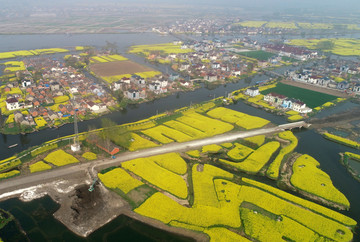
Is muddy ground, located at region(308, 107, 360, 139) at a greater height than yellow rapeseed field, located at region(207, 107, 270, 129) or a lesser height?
lesser

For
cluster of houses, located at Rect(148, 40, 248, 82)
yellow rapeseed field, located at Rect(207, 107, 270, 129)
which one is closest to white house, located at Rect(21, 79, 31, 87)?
cluster of houses, located at Rect(148, 40, 248, 82)

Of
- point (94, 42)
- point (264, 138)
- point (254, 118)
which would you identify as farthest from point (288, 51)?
point (94, 42)

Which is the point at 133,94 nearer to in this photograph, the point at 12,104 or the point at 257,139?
the point at 12,104

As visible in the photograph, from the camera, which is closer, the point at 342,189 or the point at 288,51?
the point at 342,189

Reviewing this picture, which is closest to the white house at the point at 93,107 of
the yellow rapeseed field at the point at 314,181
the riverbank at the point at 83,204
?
the riverbank at the point at 83,204

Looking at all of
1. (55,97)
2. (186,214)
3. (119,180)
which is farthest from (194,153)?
(55,97)

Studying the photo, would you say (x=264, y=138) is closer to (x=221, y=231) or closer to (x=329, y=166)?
(x=329, y=166)

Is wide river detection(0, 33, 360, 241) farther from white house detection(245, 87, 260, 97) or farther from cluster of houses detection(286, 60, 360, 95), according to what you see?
cluster of houses detection(286, 60, 360, 95)
